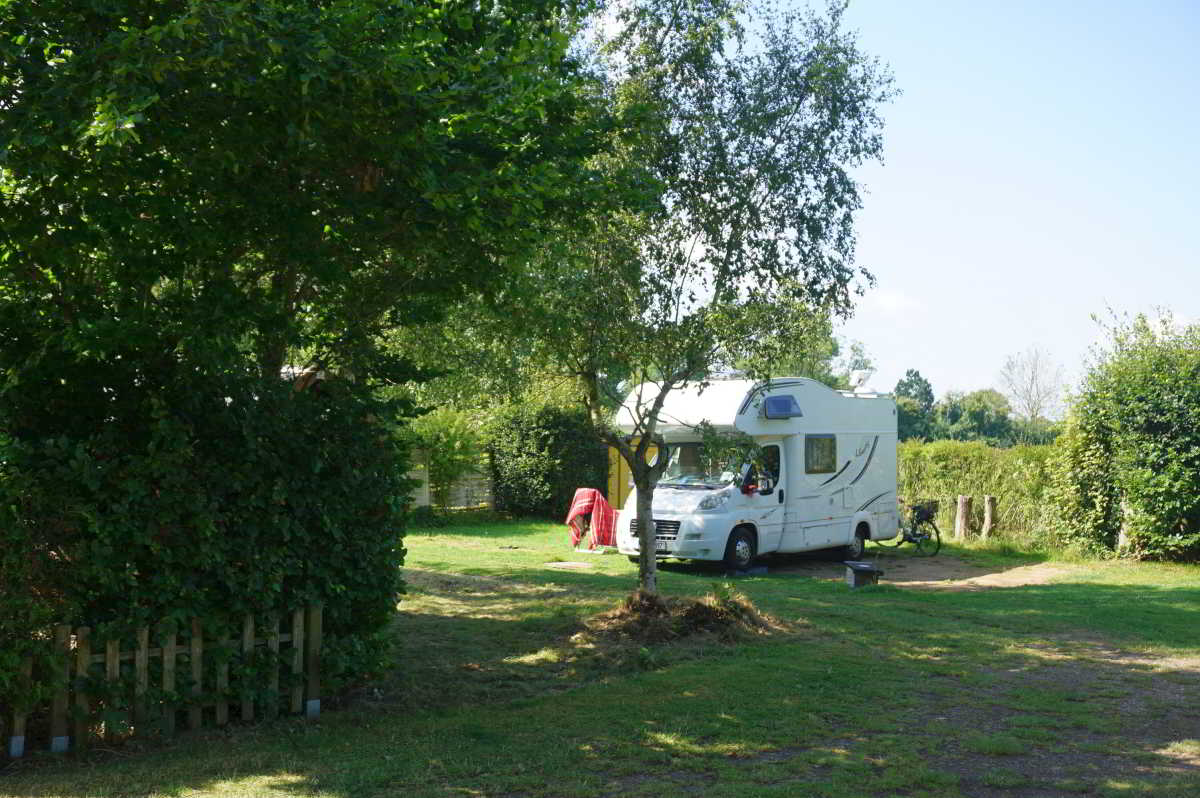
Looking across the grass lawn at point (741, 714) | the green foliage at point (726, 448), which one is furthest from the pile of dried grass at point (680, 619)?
the green foliage at point (726, 448)

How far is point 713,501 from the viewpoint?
16.0 meters

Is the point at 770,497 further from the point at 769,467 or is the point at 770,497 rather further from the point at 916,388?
the point at 916,388

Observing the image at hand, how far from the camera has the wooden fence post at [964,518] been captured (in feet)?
70.2

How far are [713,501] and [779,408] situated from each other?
2034 millimetres

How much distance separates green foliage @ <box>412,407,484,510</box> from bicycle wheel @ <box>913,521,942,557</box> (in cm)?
985

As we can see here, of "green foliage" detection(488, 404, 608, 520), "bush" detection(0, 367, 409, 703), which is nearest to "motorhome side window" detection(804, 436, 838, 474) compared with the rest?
"green foliage" detection(488, 404, 608, 520)

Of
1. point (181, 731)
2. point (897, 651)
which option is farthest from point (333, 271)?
point (897, 651)

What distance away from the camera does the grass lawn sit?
18.5 feet

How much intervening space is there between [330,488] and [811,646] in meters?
4.93

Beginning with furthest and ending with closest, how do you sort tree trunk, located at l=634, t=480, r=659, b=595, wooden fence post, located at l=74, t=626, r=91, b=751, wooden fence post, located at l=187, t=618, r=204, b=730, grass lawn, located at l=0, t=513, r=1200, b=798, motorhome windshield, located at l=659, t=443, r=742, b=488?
motorhome windshield, located at l=659, t=443, r=742, b=488, tree trunk, located at l=634, t=480, r=659, b=595, wooden fence post, located at l=187, t=618, r=204, b=730, wooden fence post, located at l=74, t=626, r=91, b=751, grass lawn, located at l=0, t=513, r=1200, b=798

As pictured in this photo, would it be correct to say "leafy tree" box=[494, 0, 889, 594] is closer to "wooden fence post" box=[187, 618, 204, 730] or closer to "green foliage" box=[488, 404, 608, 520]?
"wooden fence post" box=[187, 618, 204, 730]

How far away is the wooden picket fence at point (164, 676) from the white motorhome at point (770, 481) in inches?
347

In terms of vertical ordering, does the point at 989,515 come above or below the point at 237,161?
below

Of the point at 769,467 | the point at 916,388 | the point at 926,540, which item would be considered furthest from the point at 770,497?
the point at 916,388
